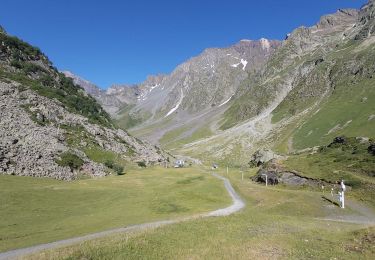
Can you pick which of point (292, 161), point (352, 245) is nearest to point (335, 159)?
point (292, 161)

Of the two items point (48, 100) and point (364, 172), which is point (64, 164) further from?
point (364, 172)

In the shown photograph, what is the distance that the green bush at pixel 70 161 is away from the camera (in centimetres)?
10938

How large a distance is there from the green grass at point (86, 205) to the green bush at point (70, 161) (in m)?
13.3

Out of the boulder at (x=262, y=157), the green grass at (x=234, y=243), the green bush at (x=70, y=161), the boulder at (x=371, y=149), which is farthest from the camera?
the boulder at (x=262, y=157)

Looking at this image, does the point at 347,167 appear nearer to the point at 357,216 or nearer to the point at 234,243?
the point at 357,216

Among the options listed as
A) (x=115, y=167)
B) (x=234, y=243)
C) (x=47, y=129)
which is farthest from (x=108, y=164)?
(x=234, y=243)

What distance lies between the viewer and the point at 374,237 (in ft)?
103

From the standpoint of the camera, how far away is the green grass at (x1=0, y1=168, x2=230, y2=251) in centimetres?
4706

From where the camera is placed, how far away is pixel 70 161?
366ft

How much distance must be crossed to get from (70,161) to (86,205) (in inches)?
1818

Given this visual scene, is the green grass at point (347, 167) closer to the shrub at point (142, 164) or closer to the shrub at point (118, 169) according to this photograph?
the shrub at point (118, 169)

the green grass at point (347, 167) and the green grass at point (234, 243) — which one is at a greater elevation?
the green grass at point (347, 167)

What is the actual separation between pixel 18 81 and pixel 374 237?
5762 inches

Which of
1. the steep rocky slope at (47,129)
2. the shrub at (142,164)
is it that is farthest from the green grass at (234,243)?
the shrub at (142,164)
